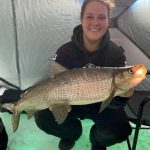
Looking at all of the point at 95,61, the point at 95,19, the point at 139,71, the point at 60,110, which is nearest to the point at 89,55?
the point at 95,61

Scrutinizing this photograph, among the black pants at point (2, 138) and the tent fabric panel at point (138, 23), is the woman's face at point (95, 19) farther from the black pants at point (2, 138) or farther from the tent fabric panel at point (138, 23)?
the tent fabric panel at point (138, 23)

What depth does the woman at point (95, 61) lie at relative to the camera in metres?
2.02

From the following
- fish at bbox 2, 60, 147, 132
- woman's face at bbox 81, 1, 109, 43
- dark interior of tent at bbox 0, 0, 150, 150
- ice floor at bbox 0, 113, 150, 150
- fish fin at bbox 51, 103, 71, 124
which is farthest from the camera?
dark interior of tent at bbox 0, 0, 150, 150

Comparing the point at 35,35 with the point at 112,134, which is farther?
the point at 35,35

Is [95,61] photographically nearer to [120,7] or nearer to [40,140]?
[40,140]

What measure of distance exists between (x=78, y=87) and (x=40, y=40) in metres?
1.41

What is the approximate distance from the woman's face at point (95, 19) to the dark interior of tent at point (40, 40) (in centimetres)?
73

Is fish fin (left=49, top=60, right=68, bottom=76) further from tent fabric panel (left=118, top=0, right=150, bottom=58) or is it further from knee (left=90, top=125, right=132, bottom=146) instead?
tent fabric panel (left=118, top=0, right=150, bottom=58)

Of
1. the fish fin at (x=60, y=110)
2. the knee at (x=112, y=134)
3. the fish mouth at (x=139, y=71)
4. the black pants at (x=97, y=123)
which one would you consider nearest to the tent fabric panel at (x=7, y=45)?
the black pants at (x=97, y=123)

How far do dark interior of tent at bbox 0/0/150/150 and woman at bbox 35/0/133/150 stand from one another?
1.30 feet

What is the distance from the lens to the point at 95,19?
2.01 metres

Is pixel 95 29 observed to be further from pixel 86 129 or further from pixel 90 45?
pixel 86 129

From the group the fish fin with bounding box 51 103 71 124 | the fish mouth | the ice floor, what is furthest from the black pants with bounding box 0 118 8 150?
the fish mouth

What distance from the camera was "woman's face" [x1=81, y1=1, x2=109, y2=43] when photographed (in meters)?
2.00
